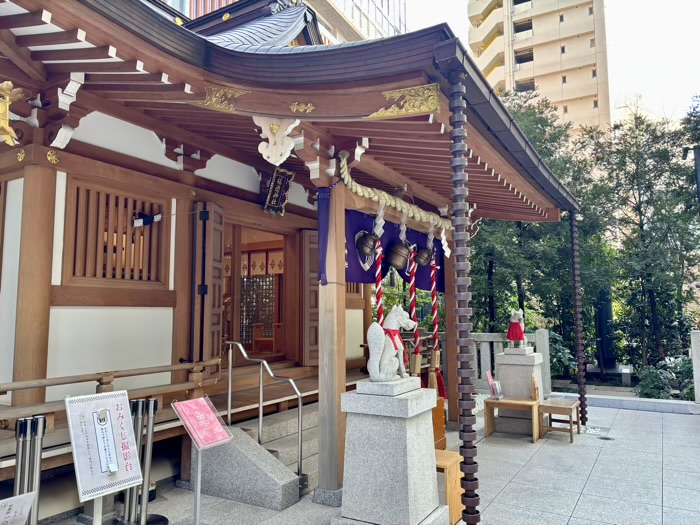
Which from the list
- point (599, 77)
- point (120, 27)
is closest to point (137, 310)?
point (120, 27)

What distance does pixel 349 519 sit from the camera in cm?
358

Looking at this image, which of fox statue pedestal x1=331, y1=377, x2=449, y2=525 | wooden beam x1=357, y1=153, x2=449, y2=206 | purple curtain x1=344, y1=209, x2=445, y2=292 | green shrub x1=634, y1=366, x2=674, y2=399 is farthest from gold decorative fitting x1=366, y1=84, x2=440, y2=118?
green shrub x1=634, y1=366, x2=674, y2=399

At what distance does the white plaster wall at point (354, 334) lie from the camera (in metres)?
8.73

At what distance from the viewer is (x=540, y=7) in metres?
32.7

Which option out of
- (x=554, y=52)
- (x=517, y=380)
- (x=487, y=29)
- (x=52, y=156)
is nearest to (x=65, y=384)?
(x=52, y=156)

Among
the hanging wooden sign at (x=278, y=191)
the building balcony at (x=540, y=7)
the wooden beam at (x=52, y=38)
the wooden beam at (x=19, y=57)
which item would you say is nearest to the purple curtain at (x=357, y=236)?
the hanging wooden sign at (x=278, y=191)

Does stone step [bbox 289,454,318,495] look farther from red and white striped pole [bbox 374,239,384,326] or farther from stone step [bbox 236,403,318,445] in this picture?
red and white striped pole [bbox 374,239,384,326]

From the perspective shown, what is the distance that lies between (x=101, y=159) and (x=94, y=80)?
1.00m

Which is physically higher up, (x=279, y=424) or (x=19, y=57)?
(x=19, y=57)

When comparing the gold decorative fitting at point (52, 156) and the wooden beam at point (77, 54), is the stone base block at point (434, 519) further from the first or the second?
the gold decorative fitting at point (52, 156)

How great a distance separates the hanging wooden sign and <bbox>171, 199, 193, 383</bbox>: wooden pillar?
3.98 ft

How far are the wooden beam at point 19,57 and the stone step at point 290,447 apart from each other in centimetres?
392

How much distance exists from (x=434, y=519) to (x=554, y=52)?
35782 mm

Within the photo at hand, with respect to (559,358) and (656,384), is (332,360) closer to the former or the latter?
(559,358)
